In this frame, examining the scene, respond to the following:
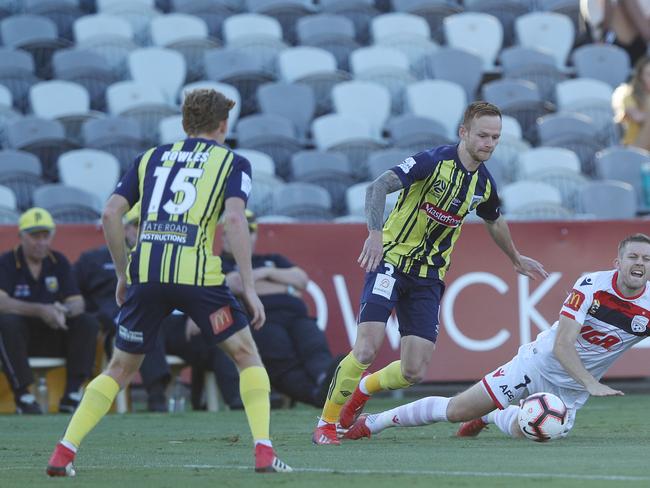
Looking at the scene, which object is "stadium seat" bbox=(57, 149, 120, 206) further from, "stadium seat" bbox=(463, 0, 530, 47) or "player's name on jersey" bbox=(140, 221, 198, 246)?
"player's name on jersey" bbox=(140, 221, 198, 246)

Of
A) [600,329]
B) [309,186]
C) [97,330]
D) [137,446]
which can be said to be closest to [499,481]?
[600,329]

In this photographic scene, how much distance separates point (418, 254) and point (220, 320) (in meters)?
2.22

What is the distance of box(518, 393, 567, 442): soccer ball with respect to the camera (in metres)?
7.21

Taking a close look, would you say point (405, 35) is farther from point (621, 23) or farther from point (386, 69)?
point (621, 23)

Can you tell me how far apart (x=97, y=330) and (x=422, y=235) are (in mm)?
4597

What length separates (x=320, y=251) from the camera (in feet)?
40.1

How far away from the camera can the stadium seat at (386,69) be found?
16422 mm

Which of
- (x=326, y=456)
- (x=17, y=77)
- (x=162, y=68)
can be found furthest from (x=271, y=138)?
(x=326, y=456)

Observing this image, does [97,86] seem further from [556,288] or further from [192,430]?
[192,430]

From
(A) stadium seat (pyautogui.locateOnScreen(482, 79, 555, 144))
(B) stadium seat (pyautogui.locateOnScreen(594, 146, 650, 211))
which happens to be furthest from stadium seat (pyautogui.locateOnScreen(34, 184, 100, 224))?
(B) stadium seat (pyautogui.locateOnScreen(594, 146, 650, 211))

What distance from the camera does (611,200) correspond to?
13719 mm

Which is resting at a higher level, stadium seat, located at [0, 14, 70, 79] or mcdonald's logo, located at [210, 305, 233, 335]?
stadium seat, located at [0, 14, 70, 79]

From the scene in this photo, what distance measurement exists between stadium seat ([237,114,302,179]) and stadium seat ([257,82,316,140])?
0.60m

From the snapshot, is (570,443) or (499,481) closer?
(499,481)
